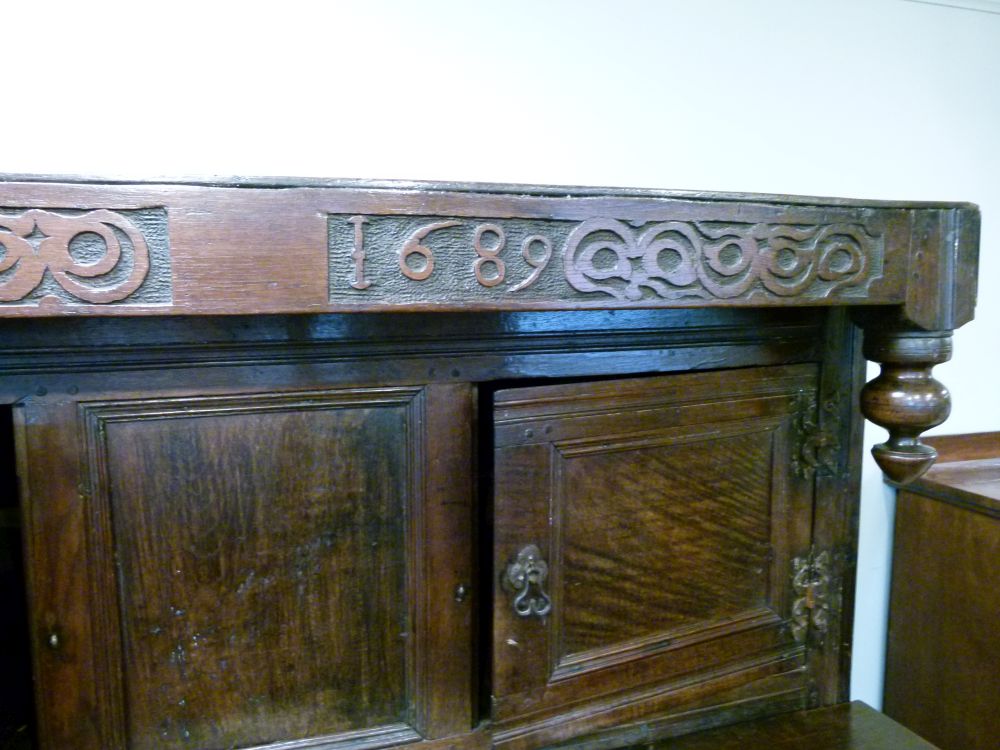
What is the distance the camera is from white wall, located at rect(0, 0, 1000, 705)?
40.1 inches

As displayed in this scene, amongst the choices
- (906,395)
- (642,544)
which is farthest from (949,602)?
(642,544)

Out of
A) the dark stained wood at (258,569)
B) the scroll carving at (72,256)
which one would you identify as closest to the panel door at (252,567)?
the dark stained wood at (258,569)

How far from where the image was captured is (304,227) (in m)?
0.64

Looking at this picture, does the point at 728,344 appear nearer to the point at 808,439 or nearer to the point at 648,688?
the point at 808,439

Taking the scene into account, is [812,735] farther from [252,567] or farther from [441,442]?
[252,567]

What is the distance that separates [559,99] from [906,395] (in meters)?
0.71

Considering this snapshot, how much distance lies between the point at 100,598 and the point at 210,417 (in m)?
0.22

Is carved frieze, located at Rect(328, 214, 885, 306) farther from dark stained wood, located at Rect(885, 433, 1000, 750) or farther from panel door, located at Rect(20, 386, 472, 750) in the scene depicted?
dark stained wood, located at Rect(885, 433, 1000, 750)

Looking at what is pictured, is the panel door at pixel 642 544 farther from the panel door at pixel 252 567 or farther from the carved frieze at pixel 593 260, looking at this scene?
the carved frieze at pixel 593 260

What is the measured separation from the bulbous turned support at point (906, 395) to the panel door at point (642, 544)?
0.40 ft

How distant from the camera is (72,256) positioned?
0.58 meters

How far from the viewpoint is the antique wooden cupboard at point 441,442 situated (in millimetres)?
655

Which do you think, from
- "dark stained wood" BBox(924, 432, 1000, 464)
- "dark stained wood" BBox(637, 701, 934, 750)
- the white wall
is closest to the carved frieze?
the white wall

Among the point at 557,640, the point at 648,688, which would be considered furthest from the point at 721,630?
the point at 557,640
